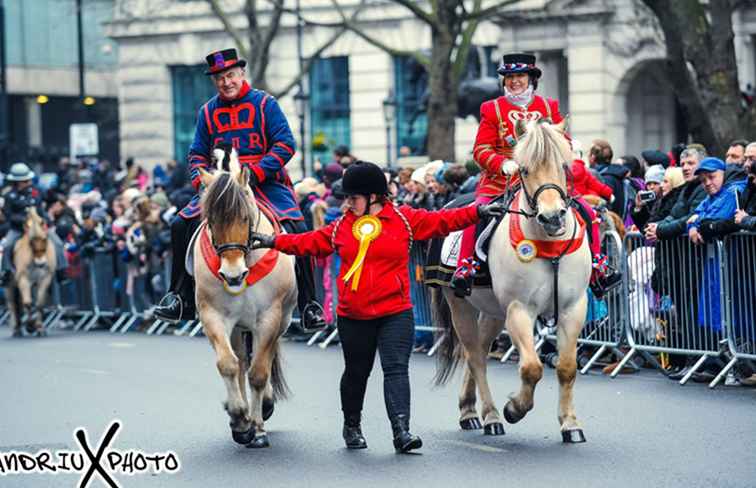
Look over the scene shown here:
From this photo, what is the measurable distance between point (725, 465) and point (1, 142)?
37209mm

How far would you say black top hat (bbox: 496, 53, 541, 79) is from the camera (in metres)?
12.2

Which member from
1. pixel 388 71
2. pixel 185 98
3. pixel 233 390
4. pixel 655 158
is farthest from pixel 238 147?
pixel 185 98

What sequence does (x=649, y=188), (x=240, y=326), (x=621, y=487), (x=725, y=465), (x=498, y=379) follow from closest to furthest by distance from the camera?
1. (x=621, y=487)
2. (x=725, y=465)
3. (x=240, y=326)
4. (x=498, y=379)
5. (x=649, y=188)

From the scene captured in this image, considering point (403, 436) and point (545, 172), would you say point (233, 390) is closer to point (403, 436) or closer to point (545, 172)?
point (403, 436)

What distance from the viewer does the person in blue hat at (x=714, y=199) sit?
14.5 metres

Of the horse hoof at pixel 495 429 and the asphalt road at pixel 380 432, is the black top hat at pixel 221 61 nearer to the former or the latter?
the asphalt road at pixel 380 432

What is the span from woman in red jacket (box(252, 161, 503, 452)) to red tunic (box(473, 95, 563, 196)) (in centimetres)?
108

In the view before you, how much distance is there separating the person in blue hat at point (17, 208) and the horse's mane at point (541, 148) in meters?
14.4

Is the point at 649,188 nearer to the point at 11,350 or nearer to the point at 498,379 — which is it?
the point at 498,379

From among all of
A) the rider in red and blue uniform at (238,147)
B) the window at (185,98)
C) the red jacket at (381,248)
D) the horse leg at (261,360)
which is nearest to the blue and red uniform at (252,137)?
the rider in red and blue uniform at (238,147)

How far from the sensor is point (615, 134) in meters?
44.7

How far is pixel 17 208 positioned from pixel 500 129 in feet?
44.9

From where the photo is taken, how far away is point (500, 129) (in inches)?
480

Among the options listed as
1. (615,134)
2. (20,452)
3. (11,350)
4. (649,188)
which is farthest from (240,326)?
(615,134)
